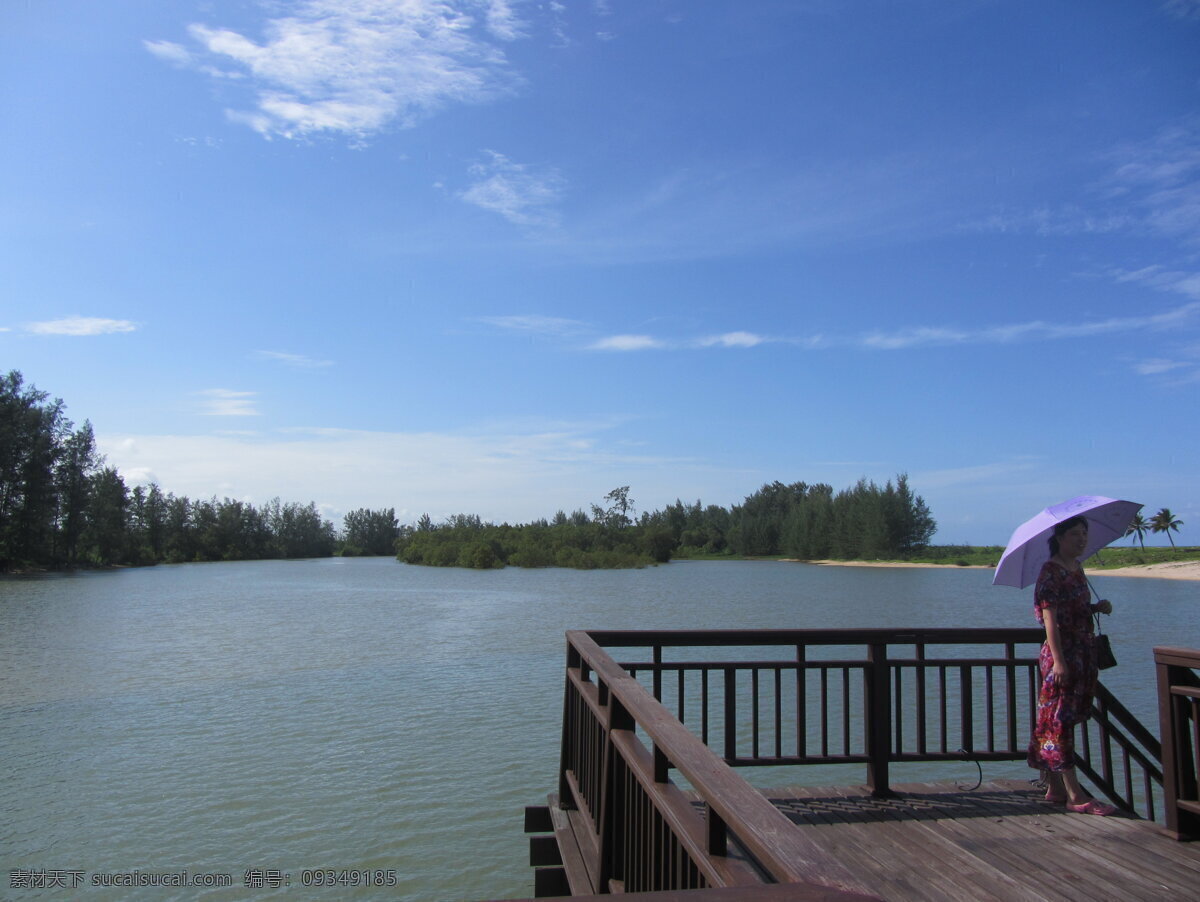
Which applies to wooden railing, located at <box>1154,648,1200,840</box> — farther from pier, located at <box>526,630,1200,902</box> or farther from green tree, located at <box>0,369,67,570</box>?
green tree, located at <box>0,369,67,570</box>

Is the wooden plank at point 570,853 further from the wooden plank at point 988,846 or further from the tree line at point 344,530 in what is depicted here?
the tree line at point 344,530

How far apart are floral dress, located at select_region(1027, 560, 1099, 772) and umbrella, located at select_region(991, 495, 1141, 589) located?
0.16 m

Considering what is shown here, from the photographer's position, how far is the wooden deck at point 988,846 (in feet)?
9.18

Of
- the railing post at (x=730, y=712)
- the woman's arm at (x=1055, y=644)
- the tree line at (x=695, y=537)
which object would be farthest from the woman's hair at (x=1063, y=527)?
the tree line at (x=695, y=537)

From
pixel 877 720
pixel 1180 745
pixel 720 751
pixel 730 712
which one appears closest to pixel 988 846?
pixel 877 720

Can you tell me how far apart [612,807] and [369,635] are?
1672cm

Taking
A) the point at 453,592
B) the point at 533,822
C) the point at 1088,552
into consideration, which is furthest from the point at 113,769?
the point at 453,592

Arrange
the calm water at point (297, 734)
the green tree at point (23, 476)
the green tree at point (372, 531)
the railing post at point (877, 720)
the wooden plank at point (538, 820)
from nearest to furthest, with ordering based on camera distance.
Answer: the railing post at point (877, 720)
the wooden plank at point (538, 820)
the calm water at point (297, 734)
the green tree at point (23, 476)
the green tree at point (372, 531)

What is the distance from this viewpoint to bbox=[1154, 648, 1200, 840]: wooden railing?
Answer: 3.23 m

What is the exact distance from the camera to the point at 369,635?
18156 millimetres

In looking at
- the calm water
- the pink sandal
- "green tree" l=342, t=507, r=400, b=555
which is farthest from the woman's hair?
"green tree" l=342, t=507, r=400, b=555

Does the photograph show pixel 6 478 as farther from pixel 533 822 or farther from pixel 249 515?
pixel 533 822

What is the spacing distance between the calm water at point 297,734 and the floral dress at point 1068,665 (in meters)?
1.97

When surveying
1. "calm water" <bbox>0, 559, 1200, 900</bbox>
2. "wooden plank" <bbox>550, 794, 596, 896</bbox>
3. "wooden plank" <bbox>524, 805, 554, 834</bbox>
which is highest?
"wooden plank" <bbox>550, 794, 596, 896</bbox>
